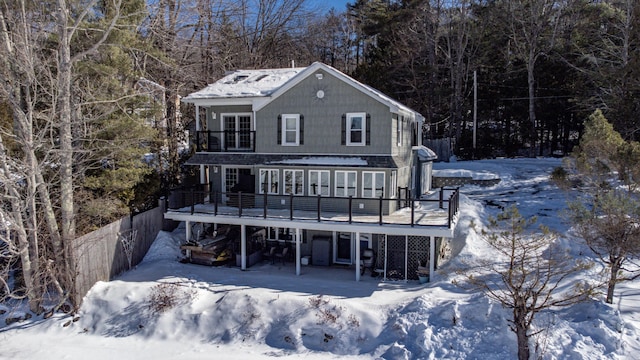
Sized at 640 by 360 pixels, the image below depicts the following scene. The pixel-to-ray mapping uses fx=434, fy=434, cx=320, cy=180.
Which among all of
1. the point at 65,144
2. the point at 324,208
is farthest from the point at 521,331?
the point at 65,144

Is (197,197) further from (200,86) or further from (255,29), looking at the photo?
(255,29)

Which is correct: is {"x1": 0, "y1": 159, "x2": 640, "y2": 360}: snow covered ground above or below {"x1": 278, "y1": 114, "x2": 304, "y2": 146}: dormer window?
below

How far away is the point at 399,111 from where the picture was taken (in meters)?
17.6

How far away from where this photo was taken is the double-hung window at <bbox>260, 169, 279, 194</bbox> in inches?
750

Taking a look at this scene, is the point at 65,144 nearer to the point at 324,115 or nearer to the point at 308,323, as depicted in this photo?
the point at 324,115

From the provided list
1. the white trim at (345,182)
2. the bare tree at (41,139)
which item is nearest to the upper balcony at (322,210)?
the white trim at (345,182)

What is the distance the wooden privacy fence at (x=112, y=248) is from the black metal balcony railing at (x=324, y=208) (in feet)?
4.23

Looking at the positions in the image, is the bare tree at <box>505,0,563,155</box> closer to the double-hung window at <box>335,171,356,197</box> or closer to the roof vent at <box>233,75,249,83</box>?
the roof vent at <box>233,75,249,83</box>

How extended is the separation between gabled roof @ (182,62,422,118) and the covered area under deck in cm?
504

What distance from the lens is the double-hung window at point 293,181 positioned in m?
18.6

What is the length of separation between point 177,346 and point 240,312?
2022 millimetres

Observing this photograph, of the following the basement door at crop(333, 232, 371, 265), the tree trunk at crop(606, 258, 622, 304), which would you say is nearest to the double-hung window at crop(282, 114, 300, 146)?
the basement door at crop(333, 232, 371, 265)

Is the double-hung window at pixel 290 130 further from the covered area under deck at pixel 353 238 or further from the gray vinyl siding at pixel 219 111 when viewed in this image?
the covered area under deck at pixel 353 238

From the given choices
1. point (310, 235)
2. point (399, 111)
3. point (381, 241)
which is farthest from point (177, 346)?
point (399, 111)
